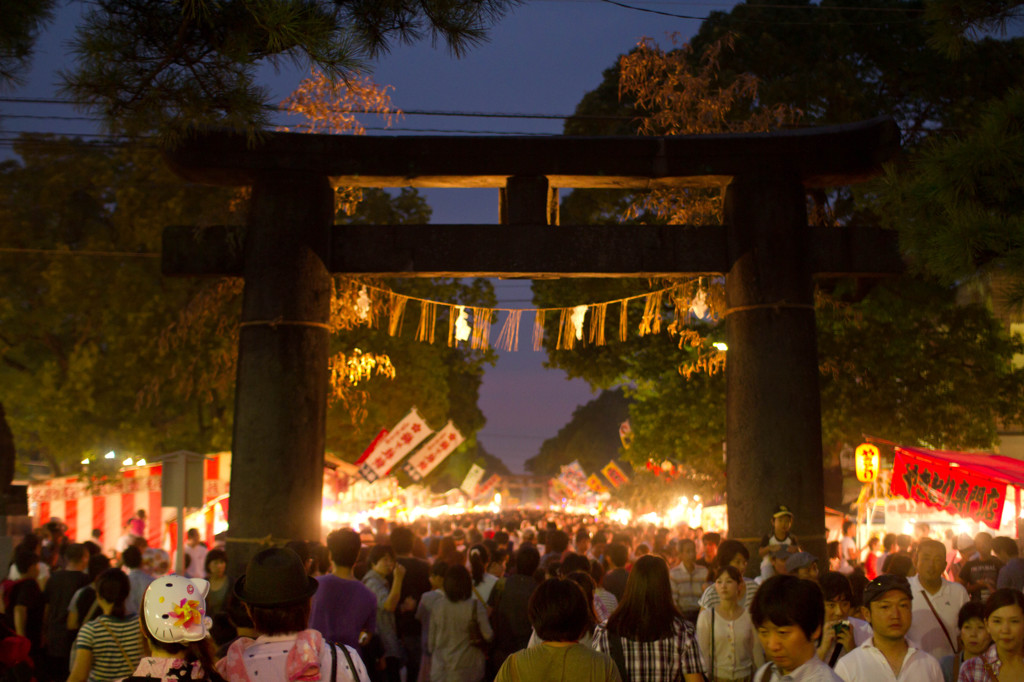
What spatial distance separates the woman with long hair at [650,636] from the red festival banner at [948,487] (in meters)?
9.61

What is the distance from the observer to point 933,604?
6.55 metres

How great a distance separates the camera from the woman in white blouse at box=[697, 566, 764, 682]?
248 inches

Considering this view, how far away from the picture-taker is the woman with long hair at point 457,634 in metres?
7.71

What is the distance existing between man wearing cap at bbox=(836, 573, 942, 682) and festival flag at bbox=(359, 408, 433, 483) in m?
17.9

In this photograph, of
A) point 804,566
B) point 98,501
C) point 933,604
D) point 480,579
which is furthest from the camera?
point 98,501

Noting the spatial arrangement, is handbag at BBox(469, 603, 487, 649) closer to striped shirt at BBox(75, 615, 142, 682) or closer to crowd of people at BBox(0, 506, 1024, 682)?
crowd of people at BBox(0, 506, 1024, 682)

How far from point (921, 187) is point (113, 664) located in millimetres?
6075

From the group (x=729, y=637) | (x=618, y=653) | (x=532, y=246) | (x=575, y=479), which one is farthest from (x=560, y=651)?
(x=575, y=479)

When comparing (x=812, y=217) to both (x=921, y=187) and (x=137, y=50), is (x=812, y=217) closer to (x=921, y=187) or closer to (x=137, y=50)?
(x=921, y=187)

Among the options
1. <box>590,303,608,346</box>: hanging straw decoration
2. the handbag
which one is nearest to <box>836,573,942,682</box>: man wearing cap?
the handbag

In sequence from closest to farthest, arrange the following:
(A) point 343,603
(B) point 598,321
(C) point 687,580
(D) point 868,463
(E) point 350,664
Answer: (E) point 350,664 → (A) point 343,603 → (C) point 687,580 → (B) point 598,321 → (D) point 868,463

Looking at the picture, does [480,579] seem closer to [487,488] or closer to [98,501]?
[98,501]

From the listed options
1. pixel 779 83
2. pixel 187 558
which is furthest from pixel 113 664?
pixel 779 83

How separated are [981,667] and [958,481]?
1013cm
